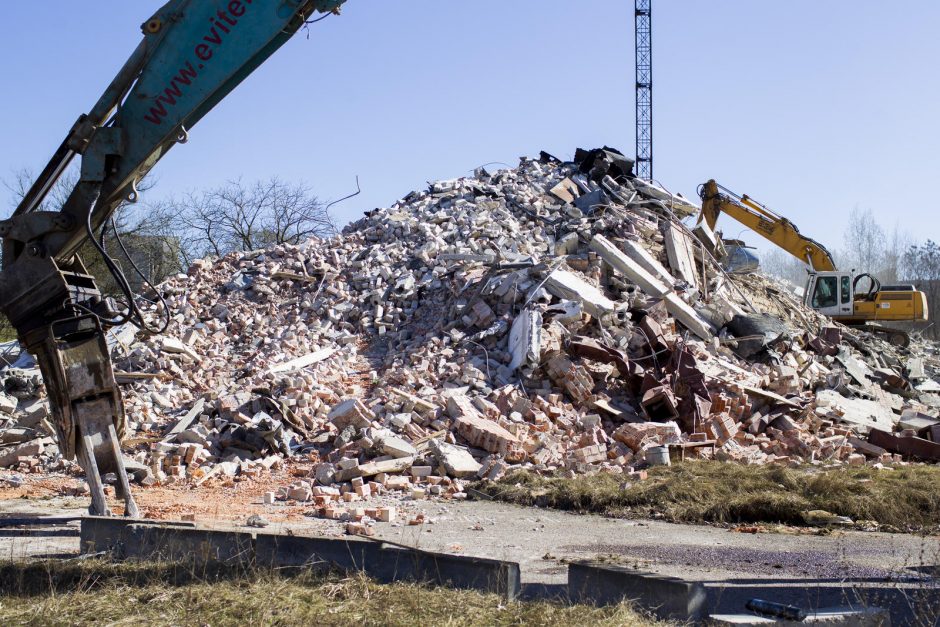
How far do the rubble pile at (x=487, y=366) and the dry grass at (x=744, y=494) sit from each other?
86 cm

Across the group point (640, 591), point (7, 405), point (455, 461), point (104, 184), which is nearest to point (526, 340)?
point (455, 461)

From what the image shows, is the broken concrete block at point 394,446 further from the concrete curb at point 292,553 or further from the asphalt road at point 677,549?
the concrete curb at point 292,553

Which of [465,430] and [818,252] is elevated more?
[818,252]

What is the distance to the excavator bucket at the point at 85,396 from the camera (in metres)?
6.35

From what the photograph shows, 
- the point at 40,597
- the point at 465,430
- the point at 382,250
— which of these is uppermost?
the point at 382,250

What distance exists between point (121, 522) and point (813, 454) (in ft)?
26.5

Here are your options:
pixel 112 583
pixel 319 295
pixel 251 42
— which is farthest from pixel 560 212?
pixel 112 583

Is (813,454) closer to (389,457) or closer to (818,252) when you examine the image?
(389,457)

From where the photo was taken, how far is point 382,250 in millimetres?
16812

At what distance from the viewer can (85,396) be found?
6.47 m

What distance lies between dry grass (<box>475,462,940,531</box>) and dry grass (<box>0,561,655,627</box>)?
3.65m

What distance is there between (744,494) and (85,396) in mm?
5785

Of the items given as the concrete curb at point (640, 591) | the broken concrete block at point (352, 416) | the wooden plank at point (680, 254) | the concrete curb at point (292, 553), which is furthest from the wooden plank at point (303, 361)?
the concrete curb at point (640, 591)

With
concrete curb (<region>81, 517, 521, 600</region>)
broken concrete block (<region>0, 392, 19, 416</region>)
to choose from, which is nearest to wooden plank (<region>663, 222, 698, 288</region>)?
broken concrete block (<region>0, 392, 19, 416</region>)
